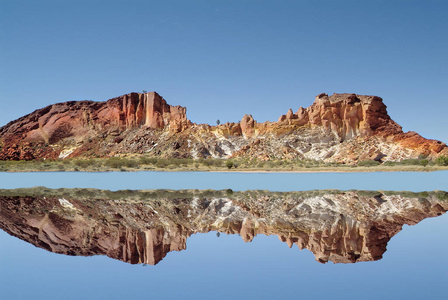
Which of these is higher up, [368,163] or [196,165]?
[196,165]

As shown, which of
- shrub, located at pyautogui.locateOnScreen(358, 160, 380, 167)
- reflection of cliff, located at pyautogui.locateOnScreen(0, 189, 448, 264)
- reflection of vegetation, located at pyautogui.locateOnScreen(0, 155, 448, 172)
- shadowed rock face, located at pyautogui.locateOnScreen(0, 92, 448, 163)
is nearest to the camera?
reflection of cliff, located at pyautogui.locateOnScreen(0, 189, 448, 264)

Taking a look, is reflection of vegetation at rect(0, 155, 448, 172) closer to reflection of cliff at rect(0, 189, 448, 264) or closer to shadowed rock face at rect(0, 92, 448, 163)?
shadowed rock face at rect(0, 92, 448, 163)

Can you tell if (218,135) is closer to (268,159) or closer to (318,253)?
(268,159)

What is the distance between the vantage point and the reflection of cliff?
404 inches

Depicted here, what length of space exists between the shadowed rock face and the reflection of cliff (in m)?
45.4

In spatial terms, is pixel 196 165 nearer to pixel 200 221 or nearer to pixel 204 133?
pixel 204 133

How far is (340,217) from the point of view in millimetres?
14531

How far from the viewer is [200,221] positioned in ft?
46.8

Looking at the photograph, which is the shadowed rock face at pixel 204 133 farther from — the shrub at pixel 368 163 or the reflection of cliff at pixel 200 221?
the reflection of cliff at pixel 200 221

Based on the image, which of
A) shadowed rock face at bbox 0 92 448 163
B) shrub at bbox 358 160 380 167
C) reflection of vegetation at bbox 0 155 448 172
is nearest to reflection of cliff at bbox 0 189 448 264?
reflection of vegetation at bbox 0 155 448 172

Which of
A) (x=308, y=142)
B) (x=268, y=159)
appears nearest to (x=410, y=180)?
(x=268, y=159)

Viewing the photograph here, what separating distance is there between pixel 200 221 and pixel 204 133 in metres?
71.1

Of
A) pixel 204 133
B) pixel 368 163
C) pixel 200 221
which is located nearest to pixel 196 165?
pixel 368 163

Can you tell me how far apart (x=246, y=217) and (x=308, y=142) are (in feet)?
201
